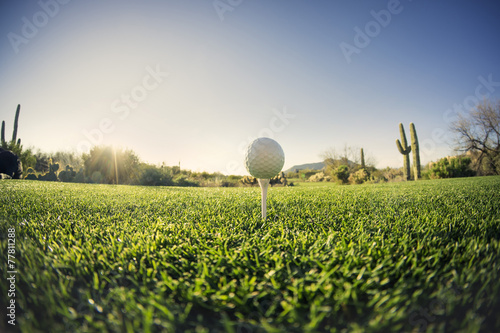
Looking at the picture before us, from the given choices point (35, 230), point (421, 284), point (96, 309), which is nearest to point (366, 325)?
point (421, 284)

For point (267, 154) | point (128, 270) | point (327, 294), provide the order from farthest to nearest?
point (267, 154)
point (128, 270)
point (327, 294)

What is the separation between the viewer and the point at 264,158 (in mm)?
2531

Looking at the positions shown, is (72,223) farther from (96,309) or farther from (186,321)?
(186,321)

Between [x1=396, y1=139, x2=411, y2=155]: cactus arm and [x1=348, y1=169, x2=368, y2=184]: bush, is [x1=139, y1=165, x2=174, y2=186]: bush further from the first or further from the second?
[x1=396, y1=139, x2=411, y2=155]: cactus arm

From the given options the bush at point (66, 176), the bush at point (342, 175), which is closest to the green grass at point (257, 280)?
the bush at point (66, 176)

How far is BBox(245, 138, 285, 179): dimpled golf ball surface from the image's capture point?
2539 millimetres

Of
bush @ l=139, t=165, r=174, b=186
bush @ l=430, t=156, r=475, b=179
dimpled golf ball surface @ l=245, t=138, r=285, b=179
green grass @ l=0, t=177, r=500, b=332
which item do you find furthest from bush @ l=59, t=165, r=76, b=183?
bush @ l=430, t=156, r=475, b=179


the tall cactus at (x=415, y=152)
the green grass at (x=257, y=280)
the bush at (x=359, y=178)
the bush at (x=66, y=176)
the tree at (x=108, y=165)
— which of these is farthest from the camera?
the tall cactus at (x=415, y=152)

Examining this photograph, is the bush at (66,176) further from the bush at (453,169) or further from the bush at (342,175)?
the bush at (453,169)

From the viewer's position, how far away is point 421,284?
1121 mm

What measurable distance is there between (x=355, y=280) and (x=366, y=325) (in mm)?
247

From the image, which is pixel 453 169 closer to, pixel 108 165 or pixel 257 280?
pixel 257 280

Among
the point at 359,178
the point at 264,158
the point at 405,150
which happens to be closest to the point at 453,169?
the point at 405,150

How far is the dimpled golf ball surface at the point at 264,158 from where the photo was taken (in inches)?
100.0
